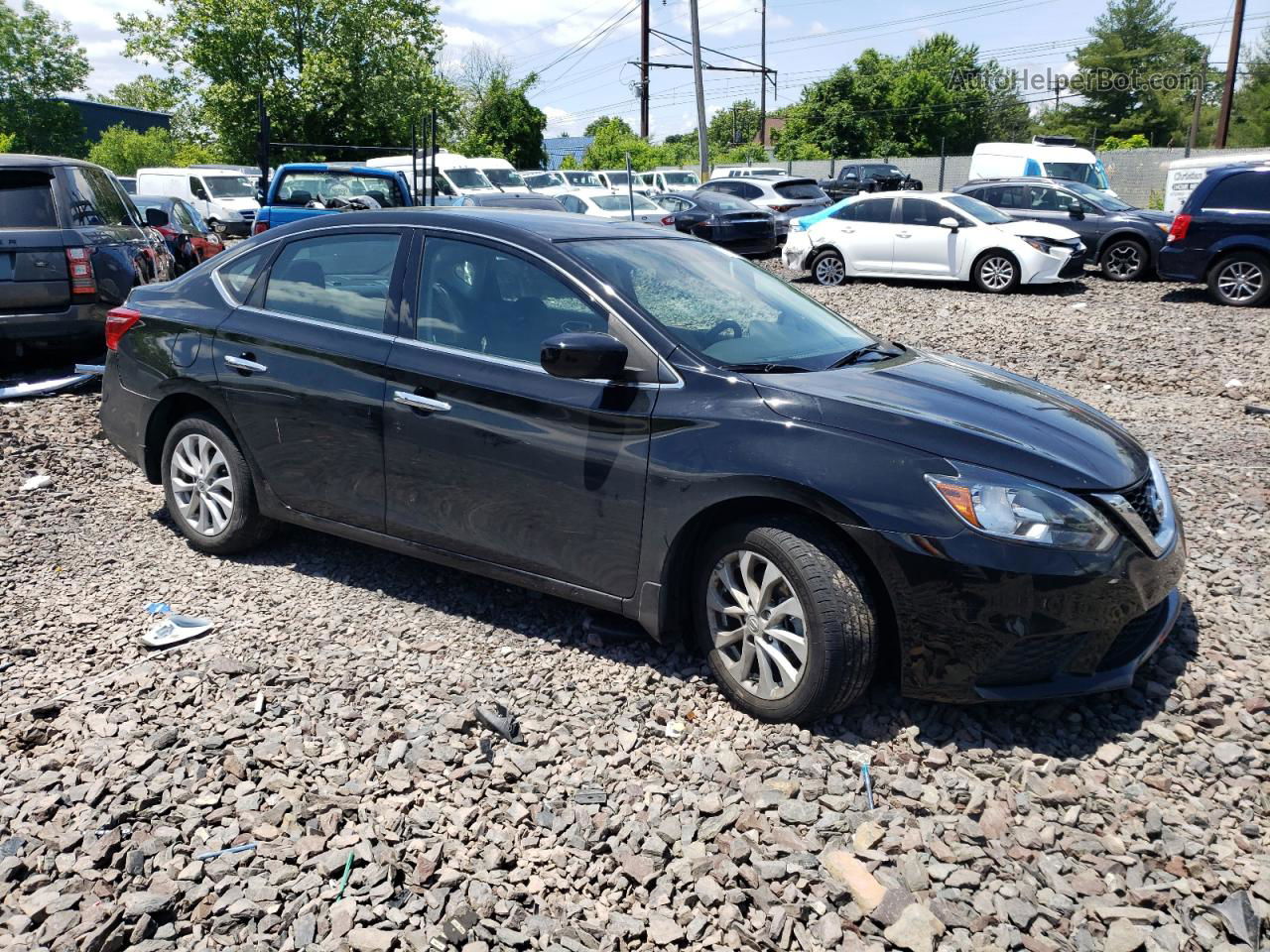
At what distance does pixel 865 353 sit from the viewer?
14.4 feet

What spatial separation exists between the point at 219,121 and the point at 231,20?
125 inches

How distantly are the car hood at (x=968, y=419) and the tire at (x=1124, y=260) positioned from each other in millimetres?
13864

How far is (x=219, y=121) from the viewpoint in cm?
3516

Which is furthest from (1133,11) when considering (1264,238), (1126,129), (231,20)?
(1264,238)

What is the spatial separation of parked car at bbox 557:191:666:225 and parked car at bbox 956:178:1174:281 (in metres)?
8.00

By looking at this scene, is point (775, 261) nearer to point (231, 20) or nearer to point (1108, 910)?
point (1108, 910)

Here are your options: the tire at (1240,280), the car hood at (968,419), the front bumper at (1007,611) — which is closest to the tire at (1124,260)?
the tire at (1240,280)

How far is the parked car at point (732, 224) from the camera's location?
20719 mm

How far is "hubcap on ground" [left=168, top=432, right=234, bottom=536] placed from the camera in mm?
5109

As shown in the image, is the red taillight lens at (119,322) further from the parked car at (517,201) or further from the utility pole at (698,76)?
the utility pole at (698,76)

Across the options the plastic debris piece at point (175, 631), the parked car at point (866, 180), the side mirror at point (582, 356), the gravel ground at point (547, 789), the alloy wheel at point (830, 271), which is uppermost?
the parked car at point (866, 180)

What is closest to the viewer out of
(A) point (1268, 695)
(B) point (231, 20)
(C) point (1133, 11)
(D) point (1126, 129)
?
(A) point (1268, 695)

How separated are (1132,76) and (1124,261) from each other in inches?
2551

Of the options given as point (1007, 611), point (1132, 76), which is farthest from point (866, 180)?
point (1132, 76)
